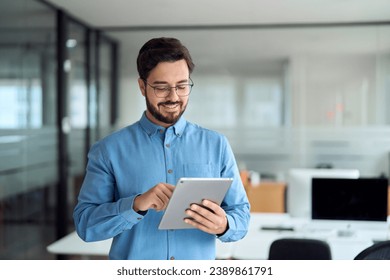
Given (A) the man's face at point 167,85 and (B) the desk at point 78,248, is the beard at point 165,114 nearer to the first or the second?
(A) the man's face at point 167,85

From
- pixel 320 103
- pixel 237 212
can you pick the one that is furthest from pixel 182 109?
pixel 320 103

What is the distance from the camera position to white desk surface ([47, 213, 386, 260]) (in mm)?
2768

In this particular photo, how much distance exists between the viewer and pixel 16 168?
159 inches

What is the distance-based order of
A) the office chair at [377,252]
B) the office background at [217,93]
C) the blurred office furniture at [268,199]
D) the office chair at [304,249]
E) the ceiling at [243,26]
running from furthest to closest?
the blurred office furniture at [268,199]
the office background at [217,93]
the ceiling at [243,26]
the office chair at [304,249]
the office chair at [377,252]

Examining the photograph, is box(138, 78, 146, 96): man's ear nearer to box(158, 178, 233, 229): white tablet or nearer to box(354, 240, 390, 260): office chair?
box(158, 178, 233, 229): white tablet

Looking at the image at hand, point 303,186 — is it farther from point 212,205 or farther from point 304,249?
point 212,205

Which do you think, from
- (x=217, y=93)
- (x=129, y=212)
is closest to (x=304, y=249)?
(x=129, y=212)

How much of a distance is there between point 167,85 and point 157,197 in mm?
307

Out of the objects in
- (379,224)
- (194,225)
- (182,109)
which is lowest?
(379,224)

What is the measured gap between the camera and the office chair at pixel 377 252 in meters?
1.39

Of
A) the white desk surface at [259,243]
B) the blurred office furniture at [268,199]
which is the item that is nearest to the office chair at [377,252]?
the white desk surface at [259,243]

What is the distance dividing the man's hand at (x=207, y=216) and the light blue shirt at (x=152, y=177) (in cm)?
7
